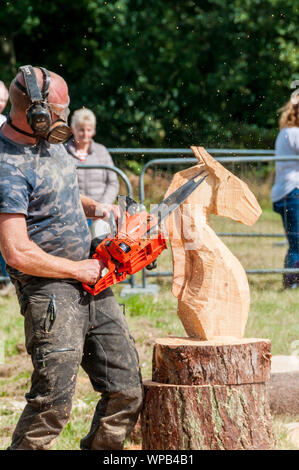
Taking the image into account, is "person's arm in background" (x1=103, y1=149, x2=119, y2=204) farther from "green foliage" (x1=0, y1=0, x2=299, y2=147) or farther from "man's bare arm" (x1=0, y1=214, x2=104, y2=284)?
"green foliage" (x1=0, y1=0, x2=299, y2=147)

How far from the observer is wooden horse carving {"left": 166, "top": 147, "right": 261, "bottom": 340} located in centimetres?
324

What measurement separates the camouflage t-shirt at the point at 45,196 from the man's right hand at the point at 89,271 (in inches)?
2.7

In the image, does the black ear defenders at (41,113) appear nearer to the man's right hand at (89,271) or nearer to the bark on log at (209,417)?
the man's right hand at (89,271)

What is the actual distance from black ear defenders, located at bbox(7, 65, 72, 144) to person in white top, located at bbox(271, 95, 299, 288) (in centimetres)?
388

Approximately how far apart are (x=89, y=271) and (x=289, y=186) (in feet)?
12.8

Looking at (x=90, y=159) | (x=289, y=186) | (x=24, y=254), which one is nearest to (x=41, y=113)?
(x=24, y=254)

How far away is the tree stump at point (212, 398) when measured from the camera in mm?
3014

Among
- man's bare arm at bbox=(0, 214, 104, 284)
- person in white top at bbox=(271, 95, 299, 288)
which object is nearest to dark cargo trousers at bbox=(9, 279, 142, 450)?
man's bare arm at bbox=(0, 214, 104, 284)

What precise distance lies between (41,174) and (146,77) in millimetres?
12794

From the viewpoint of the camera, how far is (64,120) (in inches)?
112

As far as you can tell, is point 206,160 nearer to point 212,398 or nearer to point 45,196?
point 45,196

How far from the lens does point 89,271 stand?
290 centimetres

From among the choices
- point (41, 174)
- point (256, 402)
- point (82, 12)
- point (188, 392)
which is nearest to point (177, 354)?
point (188, 392)

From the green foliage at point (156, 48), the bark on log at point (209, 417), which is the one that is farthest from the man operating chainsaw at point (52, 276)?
the green foliage at point (156, 48)
